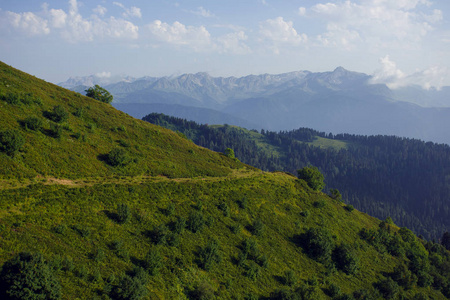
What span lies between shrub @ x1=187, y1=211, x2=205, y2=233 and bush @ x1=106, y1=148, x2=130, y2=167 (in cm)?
1946

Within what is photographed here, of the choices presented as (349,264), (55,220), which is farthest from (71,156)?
(349,264)

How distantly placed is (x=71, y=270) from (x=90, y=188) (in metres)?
19.0

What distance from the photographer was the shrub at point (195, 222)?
4619 cm

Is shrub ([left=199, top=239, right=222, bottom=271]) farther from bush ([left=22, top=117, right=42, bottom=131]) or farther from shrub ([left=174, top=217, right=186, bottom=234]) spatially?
bush ([left=22, top=117, right=42, bottom=131])

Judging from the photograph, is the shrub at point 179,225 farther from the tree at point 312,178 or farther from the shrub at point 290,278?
the tree at point 312,178

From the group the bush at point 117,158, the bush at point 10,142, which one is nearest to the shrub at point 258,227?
the bush at point 117,158

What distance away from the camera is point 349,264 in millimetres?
56500

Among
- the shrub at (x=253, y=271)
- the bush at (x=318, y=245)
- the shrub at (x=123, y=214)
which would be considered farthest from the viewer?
the bush at (x=318, y=245)

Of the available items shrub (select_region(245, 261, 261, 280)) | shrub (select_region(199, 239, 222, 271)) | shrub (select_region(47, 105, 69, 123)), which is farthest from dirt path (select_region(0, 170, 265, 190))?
shrub (select_region(245, 261, 261, 280))

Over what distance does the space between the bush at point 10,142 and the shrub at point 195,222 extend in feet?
98.3

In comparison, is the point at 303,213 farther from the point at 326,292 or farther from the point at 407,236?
the point at 407,236

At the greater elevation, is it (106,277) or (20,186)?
(20,186)

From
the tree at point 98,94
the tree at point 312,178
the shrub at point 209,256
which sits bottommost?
the shrub at point 209,256

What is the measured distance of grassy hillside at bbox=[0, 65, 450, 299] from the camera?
2897cm
